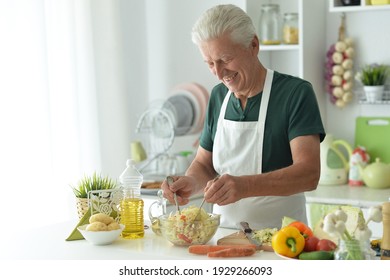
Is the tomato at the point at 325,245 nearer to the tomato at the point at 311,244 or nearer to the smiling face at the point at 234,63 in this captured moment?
the tomato at the point at 311,244

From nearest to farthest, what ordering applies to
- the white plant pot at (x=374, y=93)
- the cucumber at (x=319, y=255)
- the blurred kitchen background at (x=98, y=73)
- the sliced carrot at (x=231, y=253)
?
the cucumber at (x=319, y=255), the sliced carrot at (x=231, y=253), the blurred kitchen background at (x=98, y=73), the white plant pot at (x=374, y=93)

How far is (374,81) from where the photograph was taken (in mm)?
3961

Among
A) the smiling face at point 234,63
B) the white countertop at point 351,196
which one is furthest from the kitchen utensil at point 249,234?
the white countertop at point 351,196

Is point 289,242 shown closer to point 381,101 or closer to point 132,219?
point 132,219

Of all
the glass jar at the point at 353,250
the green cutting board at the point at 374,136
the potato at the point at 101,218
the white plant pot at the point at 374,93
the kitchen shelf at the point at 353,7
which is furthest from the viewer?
the green cutting board at the point at 374,136

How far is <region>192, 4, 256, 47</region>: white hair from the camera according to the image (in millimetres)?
2572

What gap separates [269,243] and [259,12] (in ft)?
7.10

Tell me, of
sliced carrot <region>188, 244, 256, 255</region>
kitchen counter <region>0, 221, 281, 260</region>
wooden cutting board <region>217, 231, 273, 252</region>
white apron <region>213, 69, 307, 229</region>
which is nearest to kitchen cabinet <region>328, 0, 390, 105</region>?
white apron <region>213, 69, 307, 229</region>

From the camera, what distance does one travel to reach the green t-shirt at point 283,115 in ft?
8.65

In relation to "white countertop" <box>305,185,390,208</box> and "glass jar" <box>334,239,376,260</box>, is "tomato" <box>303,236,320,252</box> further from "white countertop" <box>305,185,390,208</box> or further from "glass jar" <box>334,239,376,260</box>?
"white countertop" <box>305,185,390,208</box>

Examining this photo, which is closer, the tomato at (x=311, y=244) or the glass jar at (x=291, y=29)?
the tomato at (x=311, y=244)

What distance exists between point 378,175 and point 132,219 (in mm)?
1798

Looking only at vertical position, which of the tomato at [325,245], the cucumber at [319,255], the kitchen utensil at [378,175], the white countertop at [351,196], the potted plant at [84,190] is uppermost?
the potted plant at [84,190]

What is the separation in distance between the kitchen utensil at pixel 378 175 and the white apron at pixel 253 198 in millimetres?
1083
